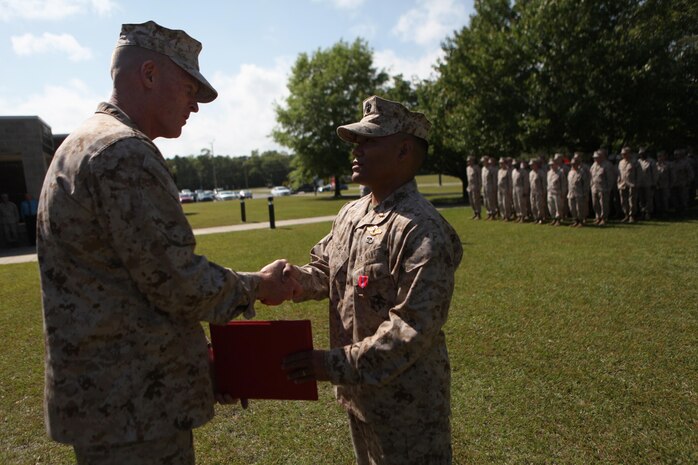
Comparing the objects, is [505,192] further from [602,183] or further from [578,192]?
[602,183]

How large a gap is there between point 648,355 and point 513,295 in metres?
2.61

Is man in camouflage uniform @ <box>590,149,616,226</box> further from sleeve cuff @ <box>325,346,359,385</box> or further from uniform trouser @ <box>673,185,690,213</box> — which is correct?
sleeve cuff @ <box>325,346,359,385</box>

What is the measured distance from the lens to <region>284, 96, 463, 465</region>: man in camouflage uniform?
207 centimetres

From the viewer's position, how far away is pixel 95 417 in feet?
6.12

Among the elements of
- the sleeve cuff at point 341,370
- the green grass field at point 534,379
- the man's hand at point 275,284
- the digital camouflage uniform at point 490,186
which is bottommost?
the green grass field at point 534,379

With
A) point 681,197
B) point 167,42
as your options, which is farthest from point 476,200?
point 167,42

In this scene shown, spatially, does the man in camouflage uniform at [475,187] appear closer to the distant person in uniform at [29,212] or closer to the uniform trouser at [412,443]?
the distant person in uniform at [29,212]

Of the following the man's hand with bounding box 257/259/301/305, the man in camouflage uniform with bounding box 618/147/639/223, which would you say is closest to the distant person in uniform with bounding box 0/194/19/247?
the man's hand with bounding box 257/259/301/305

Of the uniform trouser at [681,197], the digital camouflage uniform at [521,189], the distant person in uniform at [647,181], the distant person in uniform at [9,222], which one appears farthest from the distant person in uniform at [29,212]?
the uniform trouser at [681,197]

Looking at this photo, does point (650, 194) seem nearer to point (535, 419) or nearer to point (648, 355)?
point (648, 355)

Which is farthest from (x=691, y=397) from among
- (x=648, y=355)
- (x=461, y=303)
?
(x=461, y=303)

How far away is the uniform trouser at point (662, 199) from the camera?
18.0m

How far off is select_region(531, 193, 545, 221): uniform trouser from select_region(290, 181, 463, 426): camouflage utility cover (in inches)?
621

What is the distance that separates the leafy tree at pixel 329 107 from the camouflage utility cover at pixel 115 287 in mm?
42264
